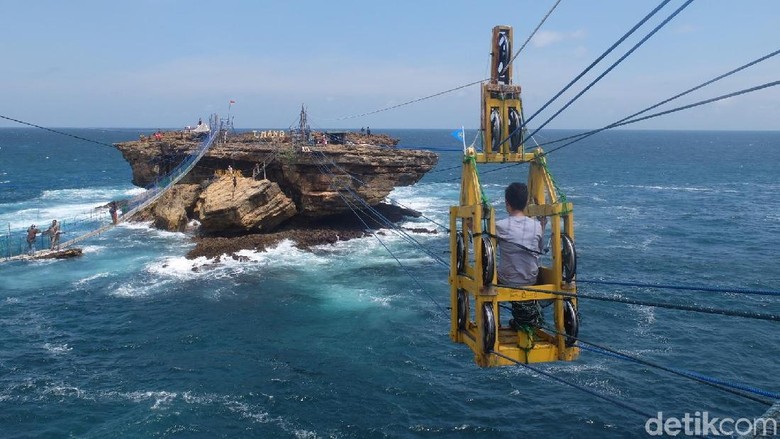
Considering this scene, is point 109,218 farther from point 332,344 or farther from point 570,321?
point 570,321

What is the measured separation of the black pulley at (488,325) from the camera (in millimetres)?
11078

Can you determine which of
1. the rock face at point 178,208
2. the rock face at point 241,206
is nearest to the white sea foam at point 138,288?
the rock face at point 241,206

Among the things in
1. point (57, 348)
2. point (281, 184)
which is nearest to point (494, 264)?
point (57, 348)

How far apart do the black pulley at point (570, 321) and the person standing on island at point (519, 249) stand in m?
0.53

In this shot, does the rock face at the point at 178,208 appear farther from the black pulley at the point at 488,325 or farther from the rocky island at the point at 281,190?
the black pulley at the point at 488,325

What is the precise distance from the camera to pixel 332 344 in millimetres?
29750

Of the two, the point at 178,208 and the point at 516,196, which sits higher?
the point at 516,196

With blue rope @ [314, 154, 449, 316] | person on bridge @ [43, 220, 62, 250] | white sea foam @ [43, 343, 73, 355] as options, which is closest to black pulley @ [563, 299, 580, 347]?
blue rope @ [314, 154, 449, 316]

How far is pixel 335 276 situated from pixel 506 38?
29067mm

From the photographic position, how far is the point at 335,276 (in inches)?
1608

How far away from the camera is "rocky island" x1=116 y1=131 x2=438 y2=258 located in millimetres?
47688

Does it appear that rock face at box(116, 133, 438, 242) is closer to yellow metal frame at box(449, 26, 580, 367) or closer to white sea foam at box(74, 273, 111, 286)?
white sea foam at box(74, 273, 111, 286)

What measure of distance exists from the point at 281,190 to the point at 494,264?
41772 mm

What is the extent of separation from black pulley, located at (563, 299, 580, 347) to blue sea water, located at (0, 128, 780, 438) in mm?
11775
